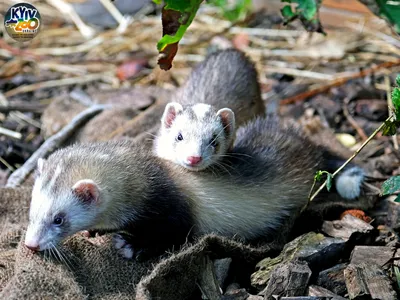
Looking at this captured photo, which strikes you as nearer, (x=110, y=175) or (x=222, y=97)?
(x=110, y=175)

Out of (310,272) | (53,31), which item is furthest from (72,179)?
(53,31)

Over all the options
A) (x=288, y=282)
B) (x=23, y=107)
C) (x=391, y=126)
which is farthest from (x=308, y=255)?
(x=23, y=107)

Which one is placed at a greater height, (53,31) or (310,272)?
(310,272)

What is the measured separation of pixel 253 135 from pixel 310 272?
1.30m

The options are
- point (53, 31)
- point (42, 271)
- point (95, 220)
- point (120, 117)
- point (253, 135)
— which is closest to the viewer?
point (42, 271)

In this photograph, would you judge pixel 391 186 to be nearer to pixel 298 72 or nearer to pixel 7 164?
pixel 7 164

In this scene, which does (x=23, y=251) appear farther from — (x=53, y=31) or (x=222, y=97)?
(x=53, y=31)

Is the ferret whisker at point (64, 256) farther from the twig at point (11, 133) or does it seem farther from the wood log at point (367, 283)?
the twig at point (11, 133)

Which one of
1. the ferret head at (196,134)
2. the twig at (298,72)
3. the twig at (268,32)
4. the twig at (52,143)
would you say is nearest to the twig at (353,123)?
the twig at (298,72)

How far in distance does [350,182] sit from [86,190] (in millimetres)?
1736

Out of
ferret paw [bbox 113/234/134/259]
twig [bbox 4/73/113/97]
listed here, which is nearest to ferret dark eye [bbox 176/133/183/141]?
ferret paw [bbox 113/234/134/259]

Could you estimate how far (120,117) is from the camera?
530cm

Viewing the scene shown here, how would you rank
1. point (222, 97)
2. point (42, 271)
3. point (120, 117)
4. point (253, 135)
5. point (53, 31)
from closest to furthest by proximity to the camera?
1. point (42, 271)
2. point (253, 135)
3. point (222, 97)
4. point (120, 117)
5. point (53, 31)
